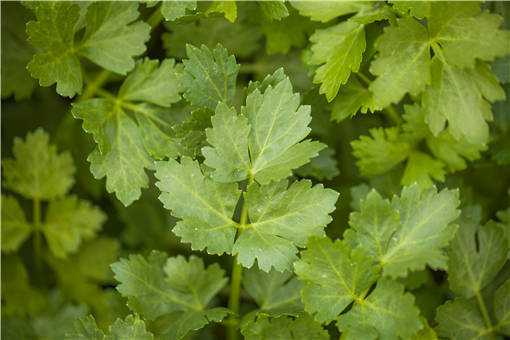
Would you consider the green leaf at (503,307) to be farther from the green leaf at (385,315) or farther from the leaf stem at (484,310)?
the green leaf at (385,315)

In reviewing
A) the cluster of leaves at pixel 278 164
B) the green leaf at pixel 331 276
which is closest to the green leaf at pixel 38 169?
the cluster of leaves at pixel 278 164

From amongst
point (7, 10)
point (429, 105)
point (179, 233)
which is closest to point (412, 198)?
point (429, 105)

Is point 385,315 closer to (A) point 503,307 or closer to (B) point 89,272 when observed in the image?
(A) point 503,307

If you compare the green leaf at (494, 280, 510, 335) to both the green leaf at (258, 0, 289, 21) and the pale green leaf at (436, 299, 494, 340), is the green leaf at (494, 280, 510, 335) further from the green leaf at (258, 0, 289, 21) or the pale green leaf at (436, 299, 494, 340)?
the green leaf at (258, 0, 289, 21)

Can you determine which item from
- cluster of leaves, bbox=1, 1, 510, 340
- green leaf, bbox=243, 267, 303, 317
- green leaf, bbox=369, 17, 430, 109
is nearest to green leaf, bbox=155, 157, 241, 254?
cluster of leaves, bbox=1, 1, 510, 340

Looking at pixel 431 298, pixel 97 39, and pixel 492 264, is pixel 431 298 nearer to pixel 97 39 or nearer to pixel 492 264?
pixel 492 264

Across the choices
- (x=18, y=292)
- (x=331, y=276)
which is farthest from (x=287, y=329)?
(x=18, y=292)
